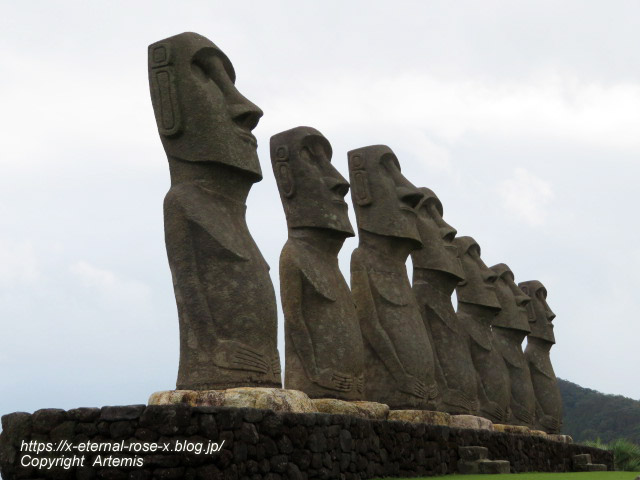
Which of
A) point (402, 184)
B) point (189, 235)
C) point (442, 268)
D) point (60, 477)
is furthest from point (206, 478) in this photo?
point (442, 268)

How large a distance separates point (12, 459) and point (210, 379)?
223cm

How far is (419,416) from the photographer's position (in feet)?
42.7

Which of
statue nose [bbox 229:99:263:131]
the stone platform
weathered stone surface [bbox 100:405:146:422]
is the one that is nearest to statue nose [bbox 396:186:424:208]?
statue nose [bbox 229:99:263:131]

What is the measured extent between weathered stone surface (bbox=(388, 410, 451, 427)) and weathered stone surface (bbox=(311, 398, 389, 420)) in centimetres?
69

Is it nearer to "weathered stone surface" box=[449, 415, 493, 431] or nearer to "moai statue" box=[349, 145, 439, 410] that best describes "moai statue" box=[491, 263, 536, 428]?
"weathered stone surface" box=[449, 415, 493, 431]

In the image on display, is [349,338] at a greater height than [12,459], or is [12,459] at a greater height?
[349,338]

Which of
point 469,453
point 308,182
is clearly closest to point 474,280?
point 469,453

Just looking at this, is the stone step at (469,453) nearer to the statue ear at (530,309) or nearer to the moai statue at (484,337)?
the moai statue at (484,337)

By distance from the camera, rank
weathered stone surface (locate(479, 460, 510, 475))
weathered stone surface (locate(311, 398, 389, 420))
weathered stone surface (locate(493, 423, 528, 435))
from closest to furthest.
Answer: weathered stone surface (locate(311, 398, 389, 420)) < weathered stone surface (locate(479, 460, 510, 475)) < weathered stone surface (locate(493, 423, 528, 435))

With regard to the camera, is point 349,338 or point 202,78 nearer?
point 202,78

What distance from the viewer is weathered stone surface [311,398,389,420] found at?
1101 centimetres

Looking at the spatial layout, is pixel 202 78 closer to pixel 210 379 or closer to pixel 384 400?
pixel 210 379

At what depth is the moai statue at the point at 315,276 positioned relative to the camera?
11.6 m

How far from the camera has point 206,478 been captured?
24.5ft
